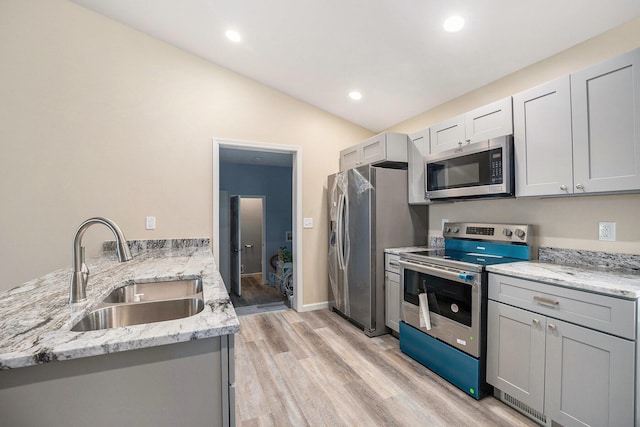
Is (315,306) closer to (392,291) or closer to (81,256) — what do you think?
(392,291)

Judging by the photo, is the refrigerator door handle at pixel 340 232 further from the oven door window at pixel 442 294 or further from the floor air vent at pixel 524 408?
the floor air vent at pixel 524 408

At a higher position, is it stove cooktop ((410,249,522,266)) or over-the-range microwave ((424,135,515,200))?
Answer: over-the-range microwave ((424,135,515,200))

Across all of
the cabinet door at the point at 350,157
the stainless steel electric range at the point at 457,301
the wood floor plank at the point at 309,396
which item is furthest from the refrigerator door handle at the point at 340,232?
the wood floor plank at the point at 309,396

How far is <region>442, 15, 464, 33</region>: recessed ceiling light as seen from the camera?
1.99 meters

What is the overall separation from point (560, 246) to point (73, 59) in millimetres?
4407

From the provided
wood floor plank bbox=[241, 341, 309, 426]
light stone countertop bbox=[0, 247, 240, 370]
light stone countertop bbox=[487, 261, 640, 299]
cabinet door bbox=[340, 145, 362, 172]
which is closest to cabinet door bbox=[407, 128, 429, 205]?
cabinet door bbox=[340, 145, 362, 172]

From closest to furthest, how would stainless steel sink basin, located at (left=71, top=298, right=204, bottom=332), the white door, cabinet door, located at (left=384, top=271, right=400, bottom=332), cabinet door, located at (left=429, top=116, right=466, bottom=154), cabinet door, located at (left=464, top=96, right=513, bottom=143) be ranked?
stainless steel sink basin, located at (left=71, top=298, right=204, bottom=332), cabinet door, located at (left=464, top=96, right=513, bottom=143), cabinet door, located at (left=429, top=116, right=466, bottom=154), cabinet door, located at (left=384, top=271, right=400, bottom=332), the white door

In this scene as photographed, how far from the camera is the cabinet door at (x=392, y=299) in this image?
2805 millimetres

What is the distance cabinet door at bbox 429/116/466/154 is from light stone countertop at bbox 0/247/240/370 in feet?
7.26

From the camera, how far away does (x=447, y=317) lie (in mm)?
2146

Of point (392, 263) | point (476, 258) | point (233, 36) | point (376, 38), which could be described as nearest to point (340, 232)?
point (392, 263)

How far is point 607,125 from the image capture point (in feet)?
5.35

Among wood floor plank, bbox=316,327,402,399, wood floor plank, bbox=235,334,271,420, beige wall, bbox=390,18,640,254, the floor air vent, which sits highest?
beige wall, bbox=390,18,640,254

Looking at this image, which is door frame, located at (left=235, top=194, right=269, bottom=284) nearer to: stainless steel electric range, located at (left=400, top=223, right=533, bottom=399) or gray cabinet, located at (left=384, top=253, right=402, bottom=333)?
gray cabinet, located at (left=384, top=253, right=402, bottom=333)
